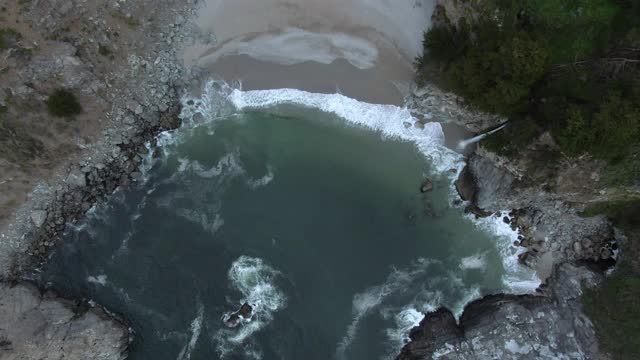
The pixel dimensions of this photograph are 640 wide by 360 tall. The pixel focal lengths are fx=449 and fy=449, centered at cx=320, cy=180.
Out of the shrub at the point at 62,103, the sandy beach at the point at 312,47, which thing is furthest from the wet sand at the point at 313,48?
the shrub at the point at 62,103

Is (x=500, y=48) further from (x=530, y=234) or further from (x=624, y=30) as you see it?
(x=530, y=234)

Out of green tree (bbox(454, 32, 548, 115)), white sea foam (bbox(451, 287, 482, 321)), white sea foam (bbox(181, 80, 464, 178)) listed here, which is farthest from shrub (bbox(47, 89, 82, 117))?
white sea foam (bbox(451, 287, 482, 321))

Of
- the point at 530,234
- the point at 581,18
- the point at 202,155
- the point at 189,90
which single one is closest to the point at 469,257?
the point at 530,234

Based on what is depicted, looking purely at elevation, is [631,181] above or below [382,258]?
above

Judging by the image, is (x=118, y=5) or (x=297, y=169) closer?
(x=118, y=5)

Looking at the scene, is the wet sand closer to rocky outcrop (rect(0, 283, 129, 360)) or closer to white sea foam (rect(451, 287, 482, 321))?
white sea foam (rect(451, 287, 482, 321))

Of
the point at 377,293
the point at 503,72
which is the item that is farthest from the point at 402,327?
the point at 503,72

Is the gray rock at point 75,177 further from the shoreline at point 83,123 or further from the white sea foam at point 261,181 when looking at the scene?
the white sea foam at point 261,181
